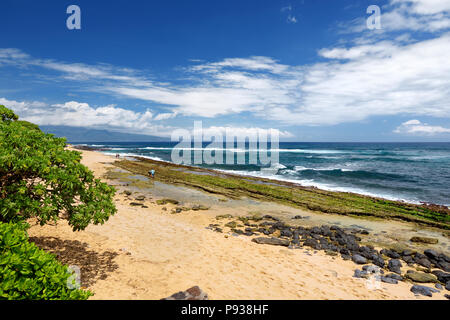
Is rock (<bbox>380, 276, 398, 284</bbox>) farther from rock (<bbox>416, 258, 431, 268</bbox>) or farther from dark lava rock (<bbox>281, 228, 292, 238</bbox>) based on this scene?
dark lava rock (<bbox>281, 228, 292, 238</bbox>)

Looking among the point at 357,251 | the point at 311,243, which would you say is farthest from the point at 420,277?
the point at 311,243

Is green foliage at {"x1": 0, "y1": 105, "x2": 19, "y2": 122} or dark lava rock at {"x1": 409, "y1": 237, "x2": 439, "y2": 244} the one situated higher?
green foliage at {"x1": 0, "y1": 105, "x2": 19, "y2": 122}

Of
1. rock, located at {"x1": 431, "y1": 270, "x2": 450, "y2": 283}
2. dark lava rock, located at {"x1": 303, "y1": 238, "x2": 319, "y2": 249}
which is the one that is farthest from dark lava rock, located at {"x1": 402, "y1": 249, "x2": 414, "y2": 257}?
dark lava rock, located at {"x1": 303, "y1": 238, "x2": 319, "y2": 249}

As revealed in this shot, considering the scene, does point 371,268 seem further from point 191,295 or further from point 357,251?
point 191,295

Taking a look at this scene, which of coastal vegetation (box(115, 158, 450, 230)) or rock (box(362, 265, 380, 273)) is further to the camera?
coastal vegetation (box(115, 158, 450, 230))

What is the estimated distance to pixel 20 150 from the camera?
6418 mm

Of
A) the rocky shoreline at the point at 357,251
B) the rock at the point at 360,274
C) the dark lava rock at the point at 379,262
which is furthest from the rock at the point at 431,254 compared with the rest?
the rock at the point at 360,274

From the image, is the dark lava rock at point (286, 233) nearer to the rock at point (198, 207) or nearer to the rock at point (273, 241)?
the rock at point (273, 241)

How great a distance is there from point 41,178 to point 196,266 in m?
5.74

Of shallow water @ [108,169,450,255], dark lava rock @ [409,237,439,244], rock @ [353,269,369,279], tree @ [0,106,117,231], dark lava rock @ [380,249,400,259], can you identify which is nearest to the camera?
tree @ [0,106,117,231]

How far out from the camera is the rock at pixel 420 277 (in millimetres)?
9548

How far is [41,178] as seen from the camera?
688 cm

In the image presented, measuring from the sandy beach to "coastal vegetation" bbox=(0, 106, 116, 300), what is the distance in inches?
83.3

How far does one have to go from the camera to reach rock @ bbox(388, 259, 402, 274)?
10.2 meters
